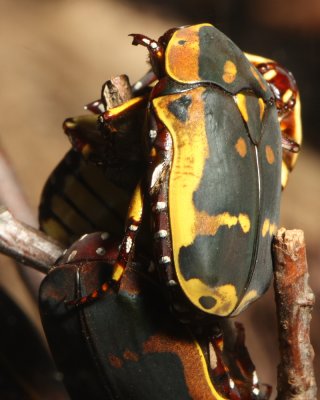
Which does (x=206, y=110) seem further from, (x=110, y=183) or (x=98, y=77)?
(x=98, y=77)

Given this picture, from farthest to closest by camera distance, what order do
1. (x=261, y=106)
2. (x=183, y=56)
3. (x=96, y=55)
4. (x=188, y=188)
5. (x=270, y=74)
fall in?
(x=96, y=55) → (x=270, y=74) → (x=261, y=106) → (x=183, y=56) → (x=188, y=188)

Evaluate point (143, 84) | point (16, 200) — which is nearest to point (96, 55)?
point (16, 200)

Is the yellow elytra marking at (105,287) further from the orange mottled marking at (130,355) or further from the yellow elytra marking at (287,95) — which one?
the yellow elytra marking at (287,95)

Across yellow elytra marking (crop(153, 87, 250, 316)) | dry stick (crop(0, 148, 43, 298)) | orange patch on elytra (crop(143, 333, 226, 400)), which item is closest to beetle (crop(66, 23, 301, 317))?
yellow elytra marking (crop(153, 87, 250, 316))

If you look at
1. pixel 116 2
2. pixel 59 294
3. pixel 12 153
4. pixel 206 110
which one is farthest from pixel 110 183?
pixel 116 2

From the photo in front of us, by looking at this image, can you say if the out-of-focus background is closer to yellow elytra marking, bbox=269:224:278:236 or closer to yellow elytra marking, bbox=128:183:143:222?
yellow elytra marking, bbox=269:224:278:236

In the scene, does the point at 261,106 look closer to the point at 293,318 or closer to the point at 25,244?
Answer: the point at 293,318
